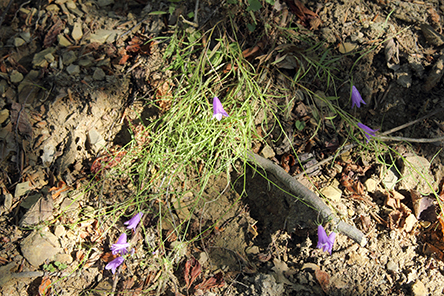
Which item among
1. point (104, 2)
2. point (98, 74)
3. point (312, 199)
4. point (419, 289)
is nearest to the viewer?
point (419, 289)

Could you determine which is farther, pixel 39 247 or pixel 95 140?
pixel 95 140

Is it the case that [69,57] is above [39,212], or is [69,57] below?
above

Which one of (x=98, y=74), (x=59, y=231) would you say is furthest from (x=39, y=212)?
(x=98, y=74)

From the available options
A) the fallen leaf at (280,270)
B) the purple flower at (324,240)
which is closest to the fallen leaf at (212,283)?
the fallen leaf at (280,270)

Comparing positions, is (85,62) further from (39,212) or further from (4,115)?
(39,212)

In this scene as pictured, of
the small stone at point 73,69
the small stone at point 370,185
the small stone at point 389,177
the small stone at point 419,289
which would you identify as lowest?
the small stone at point 419,289

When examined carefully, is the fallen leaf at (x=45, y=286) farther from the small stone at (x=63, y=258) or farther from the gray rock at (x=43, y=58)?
the gray rock at (x=43, y=58)

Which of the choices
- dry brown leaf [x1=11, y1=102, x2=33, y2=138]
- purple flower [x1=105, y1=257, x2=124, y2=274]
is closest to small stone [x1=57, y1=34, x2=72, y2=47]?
dry brown leaf [x1=11, y1=102, x2=33, y2=138]
